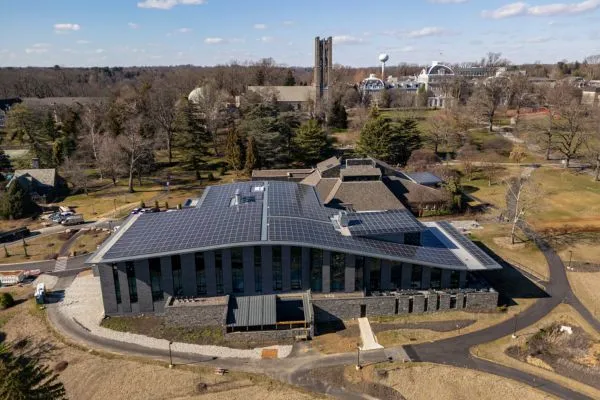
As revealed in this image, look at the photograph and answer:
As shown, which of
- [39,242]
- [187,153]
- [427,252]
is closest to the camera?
[427,252]

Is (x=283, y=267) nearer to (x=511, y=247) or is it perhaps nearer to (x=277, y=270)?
(x=277, y=270)

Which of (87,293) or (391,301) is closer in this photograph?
(391,301)

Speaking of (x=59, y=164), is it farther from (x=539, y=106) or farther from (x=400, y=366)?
(x=539, y=106)

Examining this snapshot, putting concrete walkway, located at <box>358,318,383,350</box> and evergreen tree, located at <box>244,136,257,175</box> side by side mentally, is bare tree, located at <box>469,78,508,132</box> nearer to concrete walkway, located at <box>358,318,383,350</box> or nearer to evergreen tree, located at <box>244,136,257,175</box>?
evergreen tree, located at <box>244,136,257,175</box>

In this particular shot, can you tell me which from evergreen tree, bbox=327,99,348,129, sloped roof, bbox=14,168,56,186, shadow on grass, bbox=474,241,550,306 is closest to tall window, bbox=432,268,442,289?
shadow on grass, bbox=474,241,550,306

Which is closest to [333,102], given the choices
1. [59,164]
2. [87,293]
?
[59,164]
